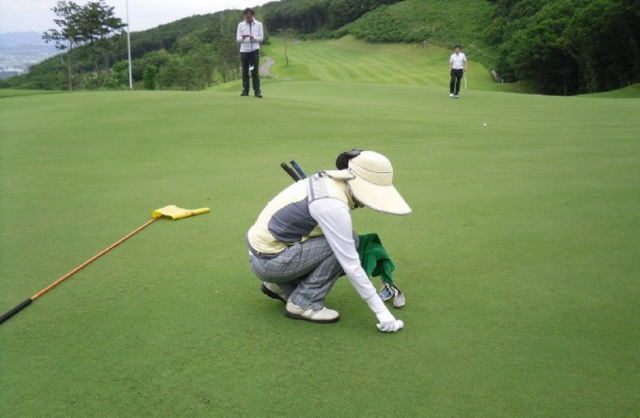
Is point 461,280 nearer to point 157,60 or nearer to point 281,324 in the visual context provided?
point 281,324

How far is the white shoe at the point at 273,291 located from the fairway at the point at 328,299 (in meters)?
0.08

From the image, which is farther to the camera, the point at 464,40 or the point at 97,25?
the point at 464,40

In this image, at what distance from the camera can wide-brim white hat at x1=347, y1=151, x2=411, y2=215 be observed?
10.9 feet

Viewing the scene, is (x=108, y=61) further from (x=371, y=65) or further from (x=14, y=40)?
(x=14, y=40)

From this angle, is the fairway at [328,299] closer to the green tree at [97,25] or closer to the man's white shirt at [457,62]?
the man's white shirt at [457,62]

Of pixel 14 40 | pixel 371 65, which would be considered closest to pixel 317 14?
pixel 371 65

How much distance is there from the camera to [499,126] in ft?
41.0

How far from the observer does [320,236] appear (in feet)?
11.9

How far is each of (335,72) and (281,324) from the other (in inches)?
1873

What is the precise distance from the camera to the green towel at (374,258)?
368 centimetres

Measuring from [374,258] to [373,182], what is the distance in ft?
1.85

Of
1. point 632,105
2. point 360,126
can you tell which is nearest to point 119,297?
point 360,126

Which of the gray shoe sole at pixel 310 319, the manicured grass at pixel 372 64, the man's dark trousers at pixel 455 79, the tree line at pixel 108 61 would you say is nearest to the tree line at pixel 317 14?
the manicured grass at pixel 372 64

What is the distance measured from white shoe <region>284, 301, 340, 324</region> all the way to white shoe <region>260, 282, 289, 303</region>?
0.21m
